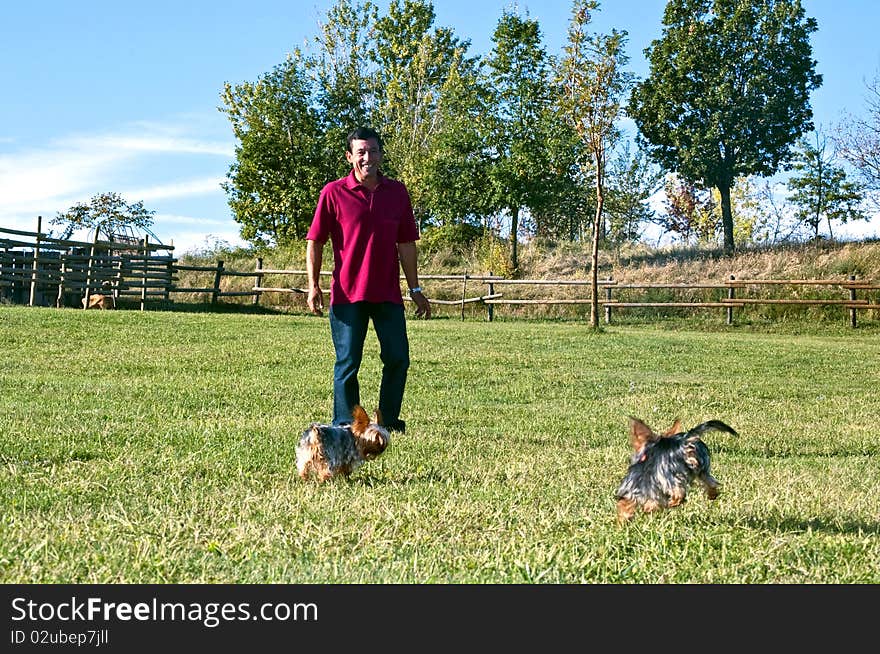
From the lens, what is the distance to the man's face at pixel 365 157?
6664mm

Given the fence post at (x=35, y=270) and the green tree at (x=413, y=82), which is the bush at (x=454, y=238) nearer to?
the green tree at (x=413, y=82)

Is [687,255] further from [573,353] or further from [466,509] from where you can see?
[466,509]

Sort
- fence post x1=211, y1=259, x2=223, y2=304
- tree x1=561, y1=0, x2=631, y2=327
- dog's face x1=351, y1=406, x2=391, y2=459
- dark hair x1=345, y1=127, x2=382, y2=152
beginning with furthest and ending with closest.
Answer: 1. fence post x1=211, y1=259, x2=223, y2=304
2. tree x1=561, y1=0, x2=631, y2=327
3. dark hair x1=345, y1=127, x2=382, y2=152
4. dog's face x1=351, y1=406, x2=391, y2=459

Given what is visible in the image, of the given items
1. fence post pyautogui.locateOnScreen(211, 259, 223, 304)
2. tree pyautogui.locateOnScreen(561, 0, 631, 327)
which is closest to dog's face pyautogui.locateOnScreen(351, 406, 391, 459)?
tree pyautogui.locateOnScreen(561, 0, 631, 327)


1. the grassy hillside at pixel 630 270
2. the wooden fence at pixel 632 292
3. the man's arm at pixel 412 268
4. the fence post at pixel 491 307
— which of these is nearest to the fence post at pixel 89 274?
the wooden fence at pixel 632 292

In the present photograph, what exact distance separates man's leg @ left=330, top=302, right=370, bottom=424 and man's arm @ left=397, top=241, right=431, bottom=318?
17.4 inches

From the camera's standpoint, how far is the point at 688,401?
11.7 metres

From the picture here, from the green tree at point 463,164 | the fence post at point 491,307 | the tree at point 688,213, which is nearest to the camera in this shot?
the fence post at point 491,307

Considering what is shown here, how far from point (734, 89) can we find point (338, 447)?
39.4 meters

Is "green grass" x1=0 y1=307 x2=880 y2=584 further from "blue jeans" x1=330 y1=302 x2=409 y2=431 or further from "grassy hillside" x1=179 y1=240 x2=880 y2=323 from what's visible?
"grassy hillside" x1=179 y1=240 x2=880 y2=323

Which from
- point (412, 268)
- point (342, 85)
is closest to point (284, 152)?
point (342, 85)

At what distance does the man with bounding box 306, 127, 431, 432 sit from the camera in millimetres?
6852

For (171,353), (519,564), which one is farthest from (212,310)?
(519,564)

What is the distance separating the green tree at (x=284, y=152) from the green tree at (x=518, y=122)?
354 inches
